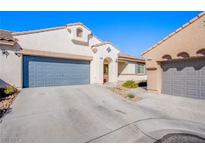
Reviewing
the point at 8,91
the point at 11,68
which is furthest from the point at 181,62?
the point at 11,68

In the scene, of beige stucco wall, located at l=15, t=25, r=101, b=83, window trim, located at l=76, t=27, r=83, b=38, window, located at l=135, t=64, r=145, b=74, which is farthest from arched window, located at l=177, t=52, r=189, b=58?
window, located at l=135, t=64, r=145, b=74

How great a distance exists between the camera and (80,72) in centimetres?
1395

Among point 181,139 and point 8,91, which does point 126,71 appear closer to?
point 8,91

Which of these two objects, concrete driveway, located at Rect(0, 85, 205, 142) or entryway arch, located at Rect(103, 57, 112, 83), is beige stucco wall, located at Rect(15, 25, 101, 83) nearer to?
entryway arch, located at Rect(103, 57, 112, 83)

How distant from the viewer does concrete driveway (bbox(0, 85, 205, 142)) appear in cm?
440

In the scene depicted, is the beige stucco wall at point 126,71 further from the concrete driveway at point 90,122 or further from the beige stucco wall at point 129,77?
the concrete driveway at point 90,122

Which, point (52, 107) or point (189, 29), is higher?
point (189, 29)

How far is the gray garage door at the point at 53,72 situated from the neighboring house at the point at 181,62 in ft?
22.4

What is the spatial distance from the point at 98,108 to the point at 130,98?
3.51 metres

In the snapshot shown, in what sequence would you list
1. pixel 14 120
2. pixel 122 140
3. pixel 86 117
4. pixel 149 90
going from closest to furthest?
pixel 122 140
pixel 14 120
pixel 86 117
pixel 149 90

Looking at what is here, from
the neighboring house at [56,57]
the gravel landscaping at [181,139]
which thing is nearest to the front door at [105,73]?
the neighboring house at [56,57]

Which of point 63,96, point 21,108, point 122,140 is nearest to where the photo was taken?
point 122,140

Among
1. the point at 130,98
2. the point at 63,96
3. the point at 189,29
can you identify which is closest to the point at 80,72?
the point at 63,96

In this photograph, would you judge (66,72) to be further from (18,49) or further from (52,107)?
(52,107)
